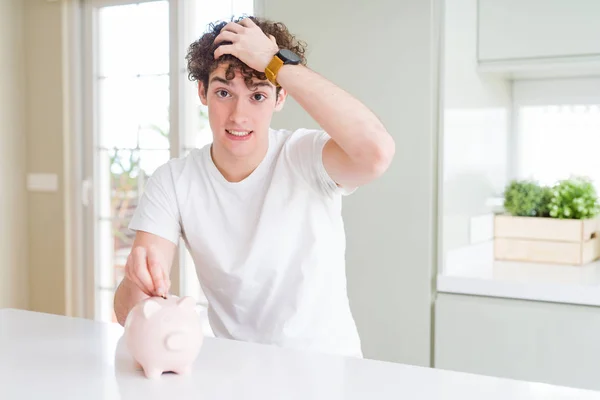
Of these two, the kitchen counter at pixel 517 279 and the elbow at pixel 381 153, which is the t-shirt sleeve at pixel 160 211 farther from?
the kitchen counter at pixel 517 279

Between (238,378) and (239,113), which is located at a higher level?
(239,113)

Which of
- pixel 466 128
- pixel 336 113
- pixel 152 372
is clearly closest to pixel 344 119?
pixel 336 113

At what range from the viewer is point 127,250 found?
3777mm

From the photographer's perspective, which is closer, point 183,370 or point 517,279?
point 183,370

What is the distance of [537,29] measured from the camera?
8.38 feet

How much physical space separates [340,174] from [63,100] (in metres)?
2.53

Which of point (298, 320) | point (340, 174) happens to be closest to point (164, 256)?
point (298, 320)

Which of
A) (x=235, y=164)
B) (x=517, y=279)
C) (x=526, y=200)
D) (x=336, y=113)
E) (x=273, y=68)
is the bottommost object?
(x=517, y=279)

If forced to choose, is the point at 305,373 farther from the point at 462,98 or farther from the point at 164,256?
the point at 462,98

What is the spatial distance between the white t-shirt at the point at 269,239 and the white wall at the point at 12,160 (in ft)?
7.73

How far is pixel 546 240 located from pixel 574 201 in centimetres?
18

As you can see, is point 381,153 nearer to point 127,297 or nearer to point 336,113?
point 336,113

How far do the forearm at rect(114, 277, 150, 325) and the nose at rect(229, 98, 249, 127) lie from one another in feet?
1.42

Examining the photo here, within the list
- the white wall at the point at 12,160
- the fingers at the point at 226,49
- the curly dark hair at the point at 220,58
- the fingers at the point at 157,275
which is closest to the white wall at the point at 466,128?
the curly dark hair at the point at 220,58
